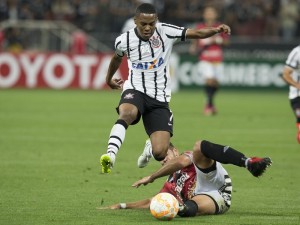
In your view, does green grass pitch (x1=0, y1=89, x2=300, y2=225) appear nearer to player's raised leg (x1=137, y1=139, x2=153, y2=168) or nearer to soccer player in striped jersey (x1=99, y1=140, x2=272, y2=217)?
soccer player in striped jersey (x1=99, y1=140, x2=272, y2=217)

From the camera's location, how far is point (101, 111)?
21672 millimetres

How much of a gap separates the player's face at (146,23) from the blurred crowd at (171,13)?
19.2 metres

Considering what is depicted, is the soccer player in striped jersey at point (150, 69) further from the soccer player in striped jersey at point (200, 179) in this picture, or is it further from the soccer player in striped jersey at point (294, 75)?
the soccer player in striped jersey at point (294, 75)

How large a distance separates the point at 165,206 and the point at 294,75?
6.73 metres

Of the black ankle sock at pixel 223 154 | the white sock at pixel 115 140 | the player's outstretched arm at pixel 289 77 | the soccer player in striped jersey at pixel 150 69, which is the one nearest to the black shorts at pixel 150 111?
the soccer player in striped jersey at pixel 150 69

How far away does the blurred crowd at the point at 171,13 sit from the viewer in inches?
1152

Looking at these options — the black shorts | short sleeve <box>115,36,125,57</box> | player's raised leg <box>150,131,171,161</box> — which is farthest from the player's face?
player's raised leg <box>150,131,171,161</box>

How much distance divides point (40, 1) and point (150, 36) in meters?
20.0

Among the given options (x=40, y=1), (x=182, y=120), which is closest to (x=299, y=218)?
(x=182, y=120)

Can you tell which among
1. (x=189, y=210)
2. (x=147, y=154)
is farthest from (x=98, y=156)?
(x=189, y=210)

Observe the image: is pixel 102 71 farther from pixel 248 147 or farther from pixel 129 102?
pixel 129 102

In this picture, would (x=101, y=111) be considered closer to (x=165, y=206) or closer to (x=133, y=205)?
(x=133, y=205)

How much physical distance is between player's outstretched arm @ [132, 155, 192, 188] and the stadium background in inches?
15.3

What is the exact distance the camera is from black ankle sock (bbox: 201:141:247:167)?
7.89 metres
